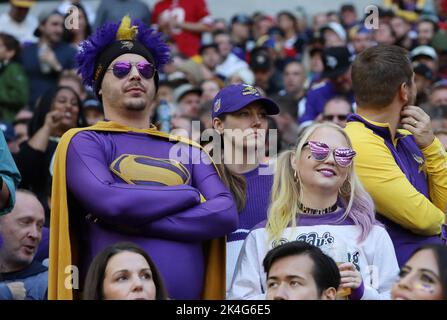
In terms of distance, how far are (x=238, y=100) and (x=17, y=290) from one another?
1780mm

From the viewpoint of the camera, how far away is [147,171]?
5.85 m

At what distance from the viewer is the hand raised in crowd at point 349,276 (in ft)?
17.5

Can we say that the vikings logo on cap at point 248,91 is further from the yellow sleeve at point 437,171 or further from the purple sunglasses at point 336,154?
the yellow sleeve at point 437,171

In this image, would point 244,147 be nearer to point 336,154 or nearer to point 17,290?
point 336,154

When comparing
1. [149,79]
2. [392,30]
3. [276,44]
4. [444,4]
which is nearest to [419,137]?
[149,79]

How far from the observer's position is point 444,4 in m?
17.0

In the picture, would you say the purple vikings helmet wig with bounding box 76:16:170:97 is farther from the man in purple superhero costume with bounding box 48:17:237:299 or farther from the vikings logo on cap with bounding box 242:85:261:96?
the vikings logo on cap with bounding box 242:85:261:96

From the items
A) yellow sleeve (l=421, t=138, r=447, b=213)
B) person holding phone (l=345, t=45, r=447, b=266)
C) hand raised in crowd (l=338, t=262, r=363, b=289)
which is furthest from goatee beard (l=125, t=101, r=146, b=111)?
yellow sleeve (l=421, t=138, r=447, b=213)

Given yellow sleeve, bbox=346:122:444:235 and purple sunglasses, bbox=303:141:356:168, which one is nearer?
purple sunglasses, bbox=303:141:356:168

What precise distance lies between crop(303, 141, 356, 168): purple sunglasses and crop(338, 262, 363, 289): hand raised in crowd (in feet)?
2.50

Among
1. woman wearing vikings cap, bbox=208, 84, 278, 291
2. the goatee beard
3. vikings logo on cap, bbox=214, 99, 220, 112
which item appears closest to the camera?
the goatee beard

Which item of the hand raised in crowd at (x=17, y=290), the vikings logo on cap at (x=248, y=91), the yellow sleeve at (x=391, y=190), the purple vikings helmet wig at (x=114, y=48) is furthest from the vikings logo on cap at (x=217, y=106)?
the hand raised in crowd at (x=17, y=290)

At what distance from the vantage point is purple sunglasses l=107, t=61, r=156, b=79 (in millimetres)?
6216

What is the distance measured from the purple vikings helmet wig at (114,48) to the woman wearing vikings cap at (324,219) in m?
1.04
